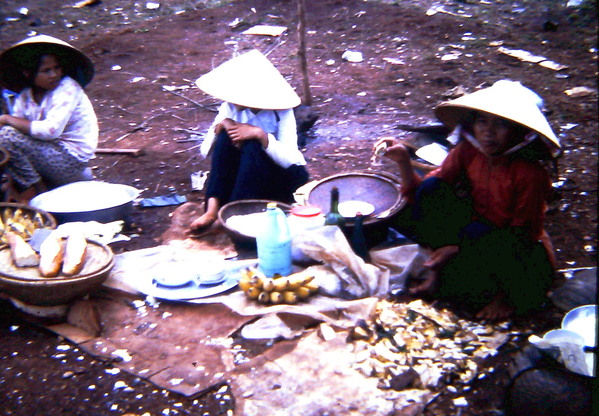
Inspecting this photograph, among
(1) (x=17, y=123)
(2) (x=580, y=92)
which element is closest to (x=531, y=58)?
(2) (x=580, y=92)

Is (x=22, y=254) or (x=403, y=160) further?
(x=403, y=160)

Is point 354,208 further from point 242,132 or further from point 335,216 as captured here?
point 242,132

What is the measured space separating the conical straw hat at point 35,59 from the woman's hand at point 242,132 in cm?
117

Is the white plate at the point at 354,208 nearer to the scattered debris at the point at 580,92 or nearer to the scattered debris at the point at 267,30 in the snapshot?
the scattered debris at the point at 580,92

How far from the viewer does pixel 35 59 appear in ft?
11.8

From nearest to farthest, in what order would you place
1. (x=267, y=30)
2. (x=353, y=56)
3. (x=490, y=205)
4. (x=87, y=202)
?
1. (x=490, y=205)
2. (x=87, y=202)
3. (x=353, y=56)
4. (x=267, y=30)

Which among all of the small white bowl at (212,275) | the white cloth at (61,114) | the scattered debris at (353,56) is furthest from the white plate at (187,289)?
the scattered debris at (353,56)

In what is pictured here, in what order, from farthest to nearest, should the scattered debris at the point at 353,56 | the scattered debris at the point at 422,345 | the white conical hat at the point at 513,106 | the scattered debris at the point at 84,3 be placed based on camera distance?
the scattered debris at the point at 84,3
the scattered debris at the point at 353,56
the white conical hat at the point at 513,106
the scattered debris at the point at 422,345

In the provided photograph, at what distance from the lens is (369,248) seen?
3.11 m

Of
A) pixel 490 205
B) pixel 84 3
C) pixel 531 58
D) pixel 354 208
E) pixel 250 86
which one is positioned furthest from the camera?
pixel 84 3

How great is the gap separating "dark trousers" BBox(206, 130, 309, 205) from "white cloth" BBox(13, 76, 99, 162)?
103cm

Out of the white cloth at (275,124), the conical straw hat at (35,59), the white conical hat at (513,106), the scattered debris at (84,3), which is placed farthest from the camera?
the scattered debris at (84,3)

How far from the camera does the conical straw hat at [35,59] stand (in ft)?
11.4

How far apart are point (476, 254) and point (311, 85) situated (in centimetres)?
401
